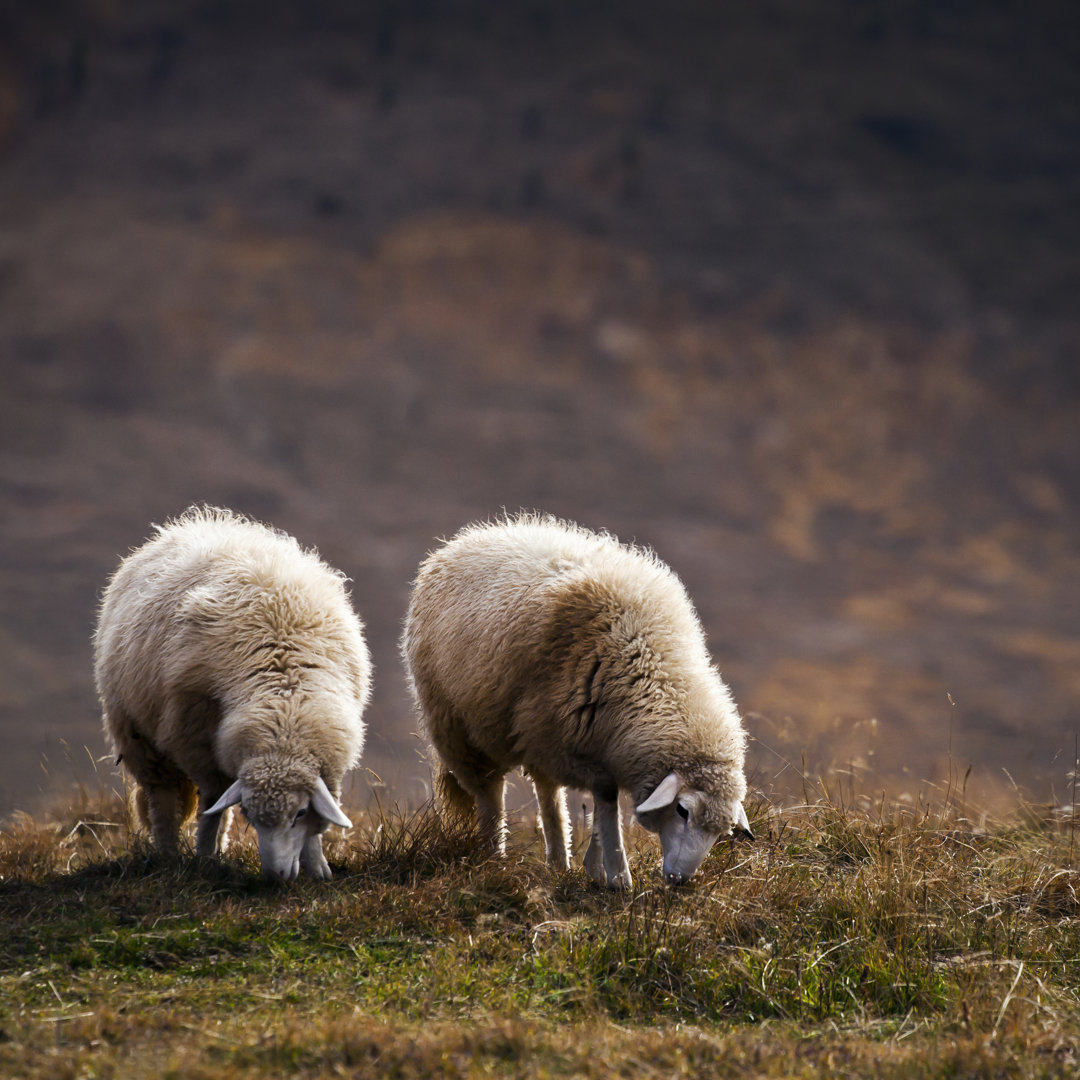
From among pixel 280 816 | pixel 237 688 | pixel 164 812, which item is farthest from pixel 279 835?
pixel 164 812

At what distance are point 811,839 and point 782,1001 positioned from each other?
2.22m

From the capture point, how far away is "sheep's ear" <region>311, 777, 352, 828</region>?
20.9 feet

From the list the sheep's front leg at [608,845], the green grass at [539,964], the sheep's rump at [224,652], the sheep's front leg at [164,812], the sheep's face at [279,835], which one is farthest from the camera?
the sheep's front leg at [164,812]

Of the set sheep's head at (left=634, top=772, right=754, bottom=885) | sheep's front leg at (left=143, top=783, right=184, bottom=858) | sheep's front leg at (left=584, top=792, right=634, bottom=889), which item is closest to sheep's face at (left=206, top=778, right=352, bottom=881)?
sheep's front leg at (left=143, top=783, right=184, bottom=858)

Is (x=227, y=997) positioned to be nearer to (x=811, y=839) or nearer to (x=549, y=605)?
(x=549, y=605)

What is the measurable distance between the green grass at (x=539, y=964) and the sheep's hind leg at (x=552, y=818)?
608 mm

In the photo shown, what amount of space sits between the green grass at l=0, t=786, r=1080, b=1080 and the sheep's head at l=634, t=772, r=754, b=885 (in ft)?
0.60

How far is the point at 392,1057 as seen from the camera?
13.5ft

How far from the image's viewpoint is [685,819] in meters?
6.48

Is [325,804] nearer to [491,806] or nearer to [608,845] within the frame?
[491,806]

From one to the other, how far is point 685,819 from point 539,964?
1551 mm

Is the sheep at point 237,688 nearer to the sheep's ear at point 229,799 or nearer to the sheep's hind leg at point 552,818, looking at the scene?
the sheep's ear at point 229,799

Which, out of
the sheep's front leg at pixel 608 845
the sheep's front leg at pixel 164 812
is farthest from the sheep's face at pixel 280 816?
the sheep's front leg at pixel 608 845

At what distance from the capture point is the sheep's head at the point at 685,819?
20.9 feet
